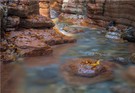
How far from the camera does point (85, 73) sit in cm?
673

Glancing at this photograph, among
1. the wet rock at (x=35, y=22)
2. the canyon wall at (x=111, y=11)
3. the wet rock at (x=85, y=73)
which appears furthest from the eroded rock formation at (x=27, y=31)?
the canyon wall at (x=111, y=11)

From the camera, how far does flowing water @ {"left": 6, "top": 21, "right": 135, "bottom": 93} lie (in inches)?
238

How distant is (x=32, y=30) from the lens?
35.5 feet

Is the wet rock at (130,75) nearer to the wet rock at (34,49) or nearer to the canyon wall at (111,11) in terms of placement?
the wet rock at (34,49)

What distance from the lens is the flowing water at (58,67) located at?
6051 mm

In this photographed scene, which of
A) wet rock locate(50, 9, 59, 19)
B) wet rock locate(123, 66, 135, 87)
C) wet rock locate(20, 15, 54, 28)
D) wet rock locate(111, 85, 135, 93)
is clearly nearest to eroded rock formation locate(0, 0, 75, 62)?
wet rock locate(20, 15, 54, 28)

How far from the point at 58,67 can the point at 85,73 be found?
3.92 ft

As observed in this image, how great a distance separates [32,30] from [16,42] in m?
2.05

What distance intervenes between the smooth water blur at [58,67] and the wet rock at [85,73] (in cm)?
19

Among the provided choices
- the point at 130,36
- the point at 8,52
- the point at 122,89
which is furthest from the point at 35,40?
the point at 130,36

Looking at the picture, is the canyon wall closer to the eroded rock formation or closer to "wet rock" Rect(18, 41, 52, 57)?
the eroded rock formation

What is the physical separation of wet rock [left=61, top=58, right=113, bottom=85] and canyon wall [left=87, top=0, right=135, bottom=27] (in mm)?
7425

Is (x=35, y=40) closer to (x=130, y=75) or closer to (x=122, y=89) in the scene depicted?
(x=130, y=75)

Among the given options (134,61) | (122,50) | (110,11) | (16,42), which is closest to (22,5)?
(16,42)
